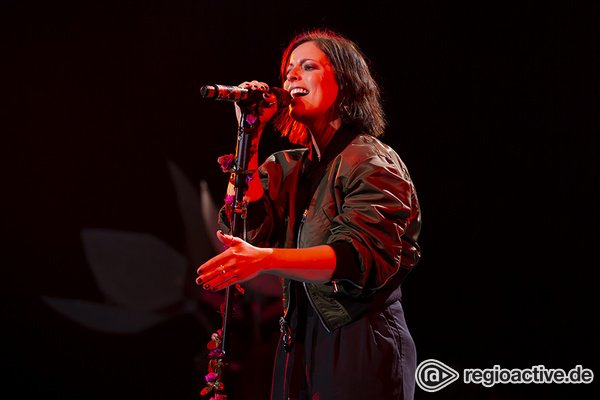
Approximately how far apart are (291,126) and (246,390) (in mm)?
1419

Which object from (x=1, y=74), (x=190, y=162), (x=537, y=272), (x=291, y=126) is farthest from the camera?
(x=537, y=272)

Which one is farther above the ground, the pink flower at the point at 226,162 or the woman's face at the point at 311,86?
the woman's face at the point at 311,86

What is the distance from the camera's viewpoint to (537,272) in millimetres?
2787

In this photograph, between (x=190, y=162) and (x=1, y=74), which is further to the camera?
(x=190, y=162)

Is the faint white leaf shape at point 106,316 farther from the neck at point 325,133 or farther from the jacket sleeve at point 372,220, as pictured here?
the jacket sleeve at point 372,220

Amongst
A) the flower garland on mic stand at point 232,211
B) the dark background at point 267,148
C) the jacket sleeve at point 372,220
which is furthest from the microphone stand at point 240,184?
the dark background at point 267,148

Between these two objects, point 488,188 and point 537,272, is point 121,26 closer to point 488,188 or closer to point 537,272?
point 488,188

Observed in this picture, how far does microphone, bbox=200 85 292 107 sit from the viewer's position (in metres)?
1.17

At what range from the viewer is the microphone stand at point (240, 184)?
119cm

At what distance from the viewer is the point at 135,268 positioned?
260cm

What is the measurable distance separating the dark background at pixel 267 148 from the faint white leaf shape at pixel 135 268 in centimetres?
4

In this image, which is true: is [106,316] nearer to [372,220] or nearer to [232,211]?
[232,211]

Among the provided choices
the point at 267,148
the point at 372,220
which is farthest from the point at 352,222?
the point at 267,148

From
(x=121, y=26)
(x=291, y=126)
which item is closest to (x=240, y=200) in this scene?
(x=291, y=126)
